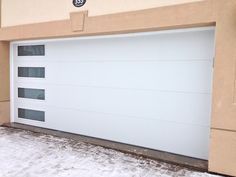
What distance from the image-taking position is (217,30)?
3.77 meters

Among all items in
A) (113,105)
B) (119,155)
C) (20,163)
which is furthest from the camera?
(113,105)

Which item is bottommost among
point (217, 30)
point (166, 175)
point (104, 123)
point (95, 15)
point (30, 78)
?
point (166, 175)

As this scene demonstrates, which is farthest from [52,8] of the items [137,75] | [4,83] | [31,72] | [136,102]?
[136,102]

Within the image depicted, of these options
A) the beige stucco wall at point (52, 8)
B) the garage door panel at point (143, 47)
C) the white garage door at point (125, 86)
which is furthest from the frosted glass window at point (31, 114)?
the beige stucco wall at point (52, 8)

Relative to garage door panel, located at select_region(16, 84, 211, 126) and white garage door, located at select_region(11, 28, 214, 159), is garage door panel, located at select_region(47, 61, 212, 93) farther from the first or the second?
garage door panel, located at select_region(16, 84, 211, 126)

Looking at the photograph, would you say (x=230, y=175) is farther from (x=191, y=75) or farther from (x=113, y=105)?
(x=113, y=105)

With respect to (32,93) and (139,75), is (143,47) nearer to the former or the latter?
(139,75)

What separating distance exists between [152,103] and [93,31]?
1730 mm

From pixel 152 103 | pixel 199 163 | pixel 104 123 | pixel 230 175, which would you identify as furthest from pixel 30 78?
pixel 230 175

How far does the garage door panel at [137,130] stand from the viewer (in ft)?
14.8

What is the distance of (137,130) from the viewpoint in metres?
5.11

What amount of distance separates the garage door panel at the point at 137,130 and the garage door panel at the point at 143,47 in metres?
1.18

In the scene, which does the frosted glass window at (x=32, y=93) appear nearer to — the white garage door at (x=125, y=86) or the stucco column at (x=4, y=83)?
the white garage door at (x=125, y=86)

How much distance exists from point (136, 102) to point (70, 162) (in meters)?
1.63
